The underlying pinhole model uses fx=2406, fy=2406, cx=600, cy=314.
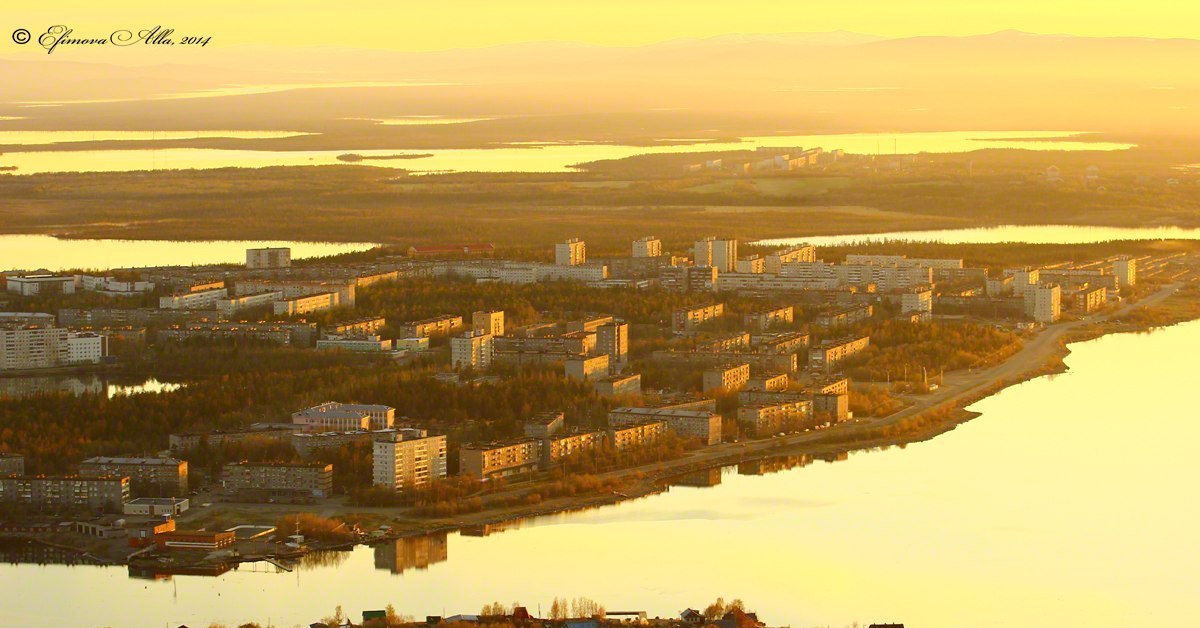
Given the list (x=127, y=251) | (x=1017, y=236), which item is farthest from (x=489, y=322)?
(x=1017, y=236)

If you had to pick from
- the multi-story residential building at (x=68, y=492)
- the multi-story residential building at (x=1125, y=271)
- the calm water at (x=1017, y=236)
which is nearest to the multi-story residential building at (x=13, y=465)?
the multi-story residential building at (x=68, y=492)

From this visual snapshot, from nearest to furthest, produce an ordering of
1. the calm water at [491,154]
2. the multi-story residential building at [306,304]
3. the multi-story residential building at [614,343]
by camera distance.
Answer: the multi-story residential building at [614,343]
the multi-story residential building at [306,304]
the calm water at [491,154]

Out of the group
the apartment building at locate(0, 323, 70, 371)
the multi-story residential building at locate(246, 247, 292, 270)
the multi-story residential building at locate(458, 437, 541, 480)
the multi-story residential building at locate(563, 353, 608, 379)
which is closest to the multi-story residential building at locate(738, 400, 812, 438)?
A: the multi-story residential building at locate(563, 353, 608, 379)

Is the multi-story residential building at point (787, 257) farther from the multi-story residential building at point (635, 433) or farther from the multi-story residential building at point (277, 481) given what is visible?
the multi-story residential building at point (277, 481)

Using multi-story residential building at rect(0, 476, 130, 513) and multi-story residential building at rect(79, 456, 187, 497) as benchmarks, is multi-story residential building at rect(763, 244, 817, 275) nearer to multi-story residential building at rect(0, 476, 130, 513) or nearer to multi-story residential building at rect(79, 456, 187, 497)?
multi-story residential building at rect(79, 456, 187, 497)

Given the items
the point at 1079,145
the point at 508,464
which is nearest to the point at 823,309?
the point at 508,464

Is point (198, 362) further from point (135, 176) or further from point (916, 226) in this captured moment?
point (135, 176)

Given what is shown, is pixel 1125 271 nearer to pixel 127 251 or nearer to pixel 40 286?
pixel 40 286
